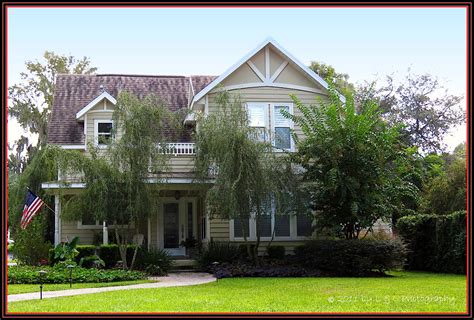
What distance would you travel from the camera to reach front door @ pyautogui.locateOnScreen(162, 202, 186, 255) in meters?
23.4

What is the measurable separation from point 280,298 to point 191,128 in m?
13.0

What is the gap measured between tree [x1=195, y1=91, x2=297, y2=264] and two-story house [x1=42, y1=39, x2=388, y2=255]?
178cm

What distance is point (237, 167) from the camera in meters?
18.1

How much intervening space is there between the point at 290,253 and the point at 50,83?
22.6 m

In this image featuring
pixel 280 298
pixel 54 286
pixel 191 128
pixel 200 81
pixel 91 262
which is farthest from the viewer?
pixel 200 81

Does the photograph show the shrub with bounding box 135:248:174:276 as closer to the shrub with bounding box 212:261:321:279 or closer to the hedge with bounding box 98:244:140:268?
the hedge with bounding box 98:244:140:268

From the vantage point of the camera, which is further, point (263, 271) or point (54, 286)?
point (263, 271)

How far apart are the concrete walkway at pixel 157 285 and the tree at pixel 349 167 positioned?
175 inches

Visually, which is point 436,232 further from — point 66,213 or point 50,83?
point 50,83

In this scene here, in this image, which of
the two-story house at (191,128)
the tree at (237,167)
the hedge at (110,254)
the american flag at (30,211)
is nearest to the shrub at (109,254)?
the hedge at (110,254)

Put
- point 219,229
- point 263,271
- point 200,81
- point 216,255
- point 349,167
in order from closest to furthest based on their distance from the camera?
point 263,271
point 349,167
point 216,255
point 219,229
point 200,81

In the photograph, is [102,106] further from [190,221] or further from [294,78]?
[294,78]

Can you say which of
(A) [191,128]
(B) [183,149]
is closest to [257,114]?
(B) [183,149]

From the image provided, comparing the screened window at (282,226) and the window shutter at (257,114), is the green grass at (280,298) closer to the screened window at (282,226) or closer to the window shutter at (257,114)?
the screened window at (282,226)
